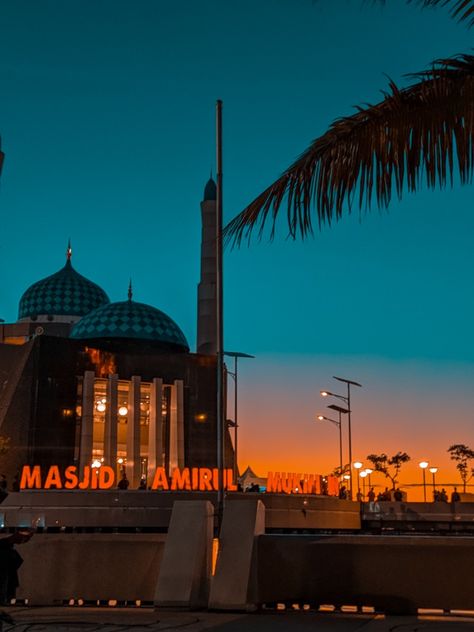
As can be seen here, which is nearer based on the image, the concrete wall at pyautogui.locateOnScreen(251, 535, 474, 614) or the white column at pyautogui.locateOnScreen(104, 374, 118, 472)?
the concrete wall at pyautogui.locateOnScreen(251, 535, 474, 614)

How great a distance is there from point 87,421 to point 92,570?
41.5 m

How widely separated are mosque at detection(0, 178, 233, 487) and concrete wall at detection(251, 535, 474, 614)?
41842mm

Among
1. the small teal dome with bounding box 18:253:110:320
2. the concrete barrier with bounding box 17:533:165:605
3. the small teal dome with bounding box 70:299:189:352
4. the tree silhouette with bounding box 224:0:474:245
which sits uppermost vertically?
the small teal dome with bounding box 18:253:110:320

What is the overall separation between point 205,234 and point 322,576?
272 feet

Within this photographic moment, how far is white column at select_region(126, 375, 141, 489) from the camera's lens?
2277 inches

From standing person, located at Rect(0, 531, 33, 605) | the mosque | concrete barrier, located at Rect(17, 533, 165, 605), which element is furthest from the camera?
the mosque

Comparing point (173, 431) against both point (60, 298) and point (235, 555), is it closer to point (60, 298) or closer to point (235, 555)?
point (60, 298)

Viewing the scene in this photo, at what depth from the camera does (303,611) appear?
44.7ft

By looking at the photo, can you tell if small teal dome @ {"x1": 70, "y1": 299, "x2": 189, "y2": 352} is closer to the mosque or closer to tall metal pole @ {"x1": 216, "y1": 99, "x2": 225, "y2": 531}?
the mosque

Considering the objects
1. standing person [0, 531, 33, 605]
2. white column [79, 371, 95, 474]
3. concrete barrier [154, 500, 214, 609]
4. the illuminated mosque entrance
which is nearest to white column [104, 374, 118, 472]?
the illuminated mosque entrance

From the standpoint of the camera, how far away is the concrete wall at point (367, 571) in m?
13.1

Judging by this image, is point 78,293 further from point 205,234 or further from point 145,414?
point 145,414

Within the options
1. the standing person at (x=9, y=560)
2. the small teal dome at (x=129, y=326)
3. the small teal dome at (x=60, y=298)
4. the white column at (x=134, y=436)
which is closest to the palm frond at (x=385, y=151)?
the standing person at (x=9, y=560)

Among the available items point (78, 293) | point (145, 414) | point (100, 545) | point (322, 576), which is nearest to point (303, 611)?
point (322, 576)
